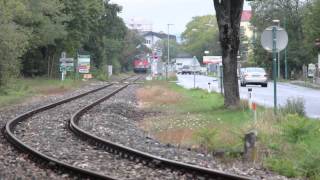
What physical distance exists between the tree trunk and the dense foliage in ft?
60.0

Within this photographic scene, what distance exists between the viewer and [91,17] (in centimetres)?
8250

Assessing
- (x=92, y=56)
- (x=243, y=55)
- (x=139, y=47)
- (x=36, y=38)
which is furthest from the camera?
(x=139, y=47)

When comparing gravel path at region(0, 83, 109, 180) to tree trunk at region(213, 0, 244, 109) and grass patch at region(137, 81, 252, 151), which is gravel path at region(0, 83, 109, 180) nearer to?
grass patch at region(137, 81, 252, 151)

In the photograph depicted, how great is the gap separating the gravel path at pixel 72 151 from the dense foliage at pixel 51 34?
19.1 metres

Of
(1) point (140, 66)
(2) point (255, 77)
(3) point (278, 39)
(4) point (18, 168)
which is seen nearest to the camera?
(4) point (18, 168)

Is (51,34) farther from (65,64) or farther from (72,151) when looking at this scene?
(72,151)

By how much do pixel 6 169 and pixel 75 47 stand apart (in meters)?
67.4

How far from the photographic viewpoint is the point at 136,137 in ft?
56.0

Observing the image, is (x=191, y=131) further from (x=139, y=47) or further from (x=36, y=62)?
(x=139, y=47)

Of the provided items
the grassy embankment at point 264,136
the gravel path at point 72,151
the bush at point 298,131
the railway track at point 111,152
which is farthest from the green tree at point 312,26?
the bush at point 298,131

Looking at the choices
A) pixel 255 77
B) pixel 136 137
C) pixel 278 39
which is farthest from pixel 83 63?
pixel 136 137

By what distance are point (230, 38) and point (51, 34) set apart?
3924 cm

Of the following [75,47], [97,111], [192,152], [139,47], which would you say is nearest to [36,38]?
[75,47]

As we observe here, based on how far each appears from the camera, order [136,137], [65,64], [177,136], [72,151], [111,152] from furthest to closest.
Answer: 1. [65,64]
2. [136,137]
3. [177,136]
4. [72,151]
5. [111,152]
